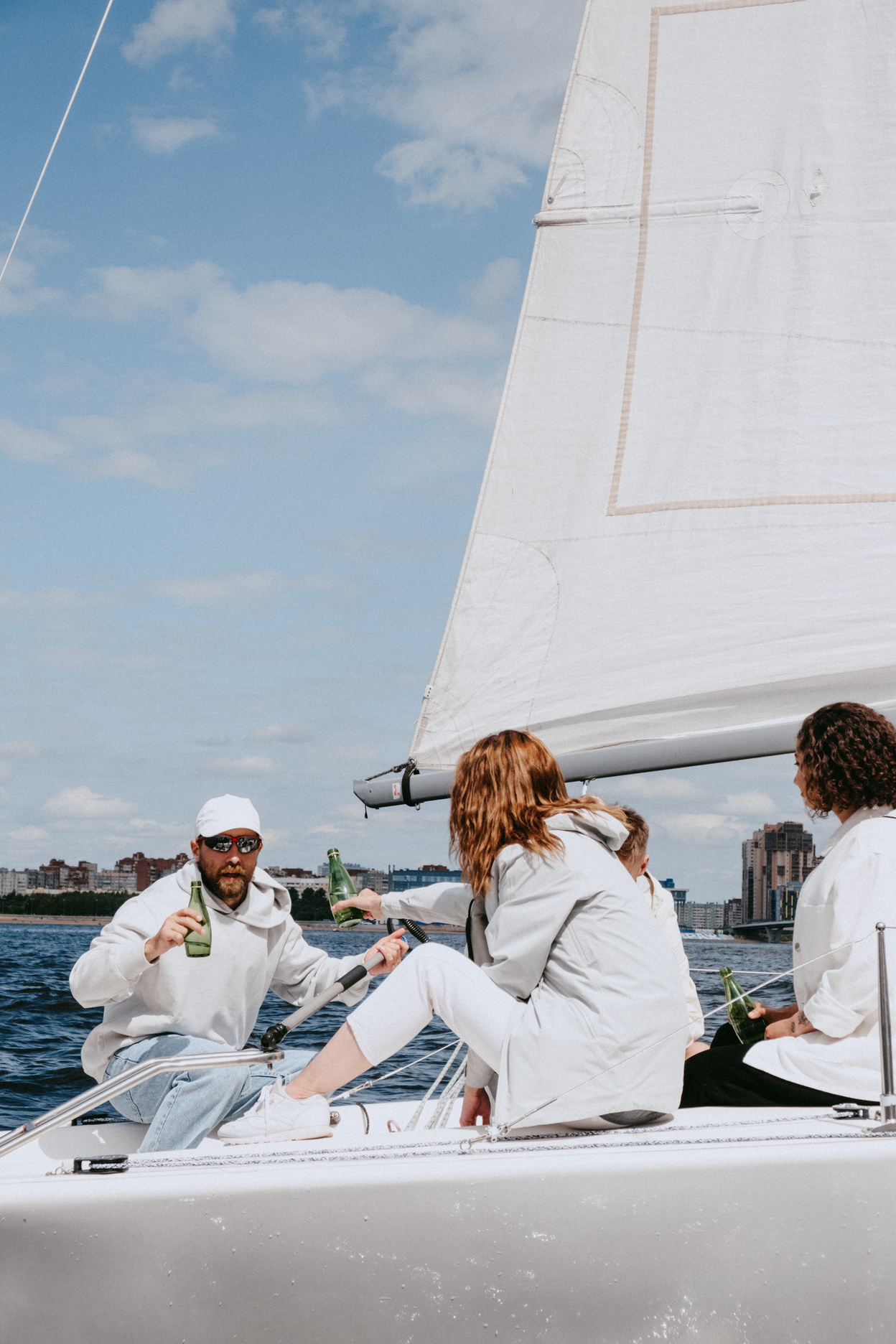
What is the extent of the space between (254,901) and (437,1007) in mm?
876

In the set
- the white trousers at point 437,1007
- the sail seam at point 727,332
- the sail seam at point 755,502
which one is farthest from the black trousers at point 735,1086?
the sail seam at point 727,332

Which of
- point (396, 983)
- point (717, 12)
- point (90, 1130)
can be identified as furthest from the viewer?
point (717, 12)

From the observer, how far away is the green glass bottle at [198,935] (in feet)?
9.59

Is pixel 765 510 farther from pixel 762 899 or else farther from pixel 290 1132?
pixel 290 1132

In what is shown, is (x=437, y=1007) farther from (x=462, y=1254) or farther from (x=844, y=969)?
(x=844, y=969)

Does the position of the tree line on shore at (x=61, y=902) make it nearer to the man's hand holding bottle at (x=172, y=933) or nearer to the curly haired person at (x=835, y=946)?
the man's hand holding bottle at (x=172, y=933)

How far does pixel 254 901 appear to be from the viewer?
123 inches

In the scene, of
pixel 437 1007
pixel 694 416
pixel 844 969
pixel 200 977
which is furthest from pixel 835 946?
pixel 694 416

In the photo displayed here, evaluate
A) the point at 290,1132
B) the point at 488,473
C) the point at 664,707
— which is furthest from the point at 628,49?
the point at 290,1132

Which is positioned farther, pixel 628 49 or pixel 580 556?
pixel 628 49

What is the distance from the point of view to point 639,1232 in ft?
6.71

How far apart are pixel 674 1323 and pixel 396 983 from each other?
774 millimetres

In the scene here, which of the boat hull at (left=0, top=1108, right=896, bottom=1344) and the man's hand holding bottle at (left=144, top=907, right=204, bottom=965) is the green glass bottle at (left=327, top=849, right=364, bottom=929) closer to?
the man's hand holding bottle at (left=144, top=907, right=204, bottom=965)

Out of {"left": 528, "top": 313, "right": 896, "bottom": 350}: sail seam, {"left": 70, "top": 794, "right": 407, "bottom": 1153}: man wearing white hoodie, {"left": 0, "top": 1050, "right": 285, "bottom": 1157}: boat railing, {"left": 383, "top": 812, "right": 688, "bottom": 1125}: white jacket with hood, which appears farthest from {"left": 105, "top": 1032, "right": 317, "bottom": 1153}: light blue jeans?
{"left": 528, "top": 313, "right": 896, "bottom": 350}: sail seam
